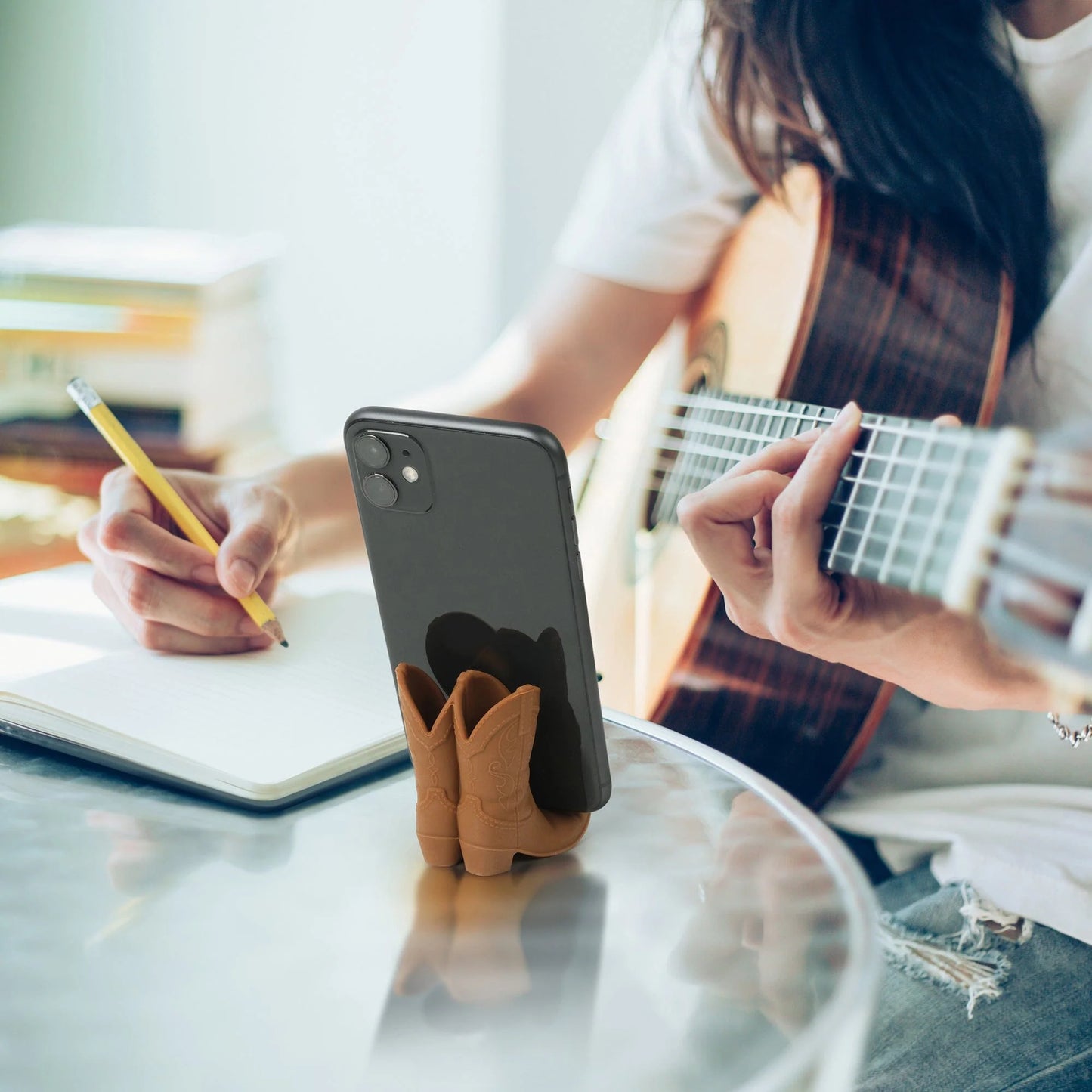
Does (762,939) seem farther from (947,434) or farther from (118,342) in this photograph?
(118,342)

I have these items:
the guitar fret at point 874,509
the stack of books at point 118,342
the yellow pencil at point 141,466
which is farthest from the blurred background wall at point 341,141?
the guitar fret at point 874,509

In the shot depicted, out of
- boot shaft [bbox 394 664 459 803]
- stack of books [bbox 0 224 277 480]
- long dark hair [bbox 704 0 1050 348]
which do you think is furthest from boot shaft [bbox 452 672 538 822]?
stack of books [bbox 0 224 277 480]

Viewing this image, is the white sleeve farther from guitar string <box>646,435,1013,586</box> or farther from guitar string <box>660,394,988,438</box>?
guitar string <box>646,435,1013,586</box>

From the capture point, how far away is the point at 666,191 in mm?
887

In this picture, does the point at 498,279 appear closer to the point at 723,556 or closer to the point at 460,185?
the point at 460,185

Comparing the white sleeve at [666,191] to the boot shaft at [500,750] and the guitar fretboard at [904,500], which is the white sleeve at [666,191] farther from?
the boot shaft at [500,750]

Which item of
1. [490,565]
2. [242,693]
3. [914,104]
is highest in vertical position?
[914,104]

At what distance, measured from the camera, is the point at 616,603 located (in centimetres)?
88

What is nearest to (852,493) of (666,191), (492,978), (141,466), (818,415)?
(818,415)

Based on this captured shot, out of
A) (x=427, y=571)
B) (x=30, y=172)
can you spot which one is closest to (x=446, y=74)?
(x=30, y=172)

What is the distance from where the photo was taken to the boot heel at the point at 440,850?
1.26 ft

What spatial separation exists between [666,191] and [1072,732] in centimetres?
53

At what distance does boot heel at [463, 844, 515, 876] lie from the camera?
377 mm

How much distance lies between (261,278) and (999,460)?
Answer: 1.58m
